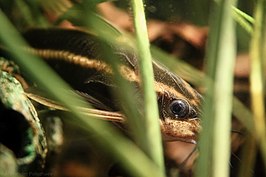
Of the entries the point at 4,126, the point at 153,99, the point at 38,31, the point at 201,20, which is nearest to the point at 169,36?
the point at 201,20

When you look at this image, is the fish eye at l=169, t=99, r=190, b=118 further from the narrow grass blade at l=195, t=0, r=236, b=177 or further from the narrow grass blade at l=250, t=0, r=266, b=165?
the narrow grass blade at l=195, t=0, r=236, b=177

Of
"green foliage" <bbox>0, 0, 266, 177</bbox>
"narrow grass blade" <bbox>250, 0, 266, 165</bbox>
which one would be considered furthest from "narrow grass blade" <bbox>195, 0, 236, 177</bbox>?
"narrow grass blade" <bbox>250, 0, 266, 165</bbox>

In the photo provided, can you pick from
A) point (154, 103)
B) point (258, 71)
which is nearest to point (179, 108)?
point (258, 71)

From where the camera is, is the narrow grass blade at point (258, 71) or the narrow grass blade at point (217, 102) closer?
the narrow grass blade at point (217, 102)

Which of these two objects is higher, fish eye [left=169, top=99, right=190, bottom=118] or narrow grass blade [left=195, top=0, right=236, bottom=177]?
narrow grass blade [left=195, top=0, right=236, bottom=177]

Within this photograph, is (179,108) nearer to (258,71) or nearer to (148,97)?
(258,71)

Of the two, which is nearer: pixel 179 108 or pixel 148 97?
pixel 148 97

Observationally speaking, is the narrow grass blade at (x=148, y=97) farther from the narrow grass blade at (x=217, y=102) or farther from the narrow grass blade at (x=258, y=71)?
the narrow grass blade at (x=258, y=71)

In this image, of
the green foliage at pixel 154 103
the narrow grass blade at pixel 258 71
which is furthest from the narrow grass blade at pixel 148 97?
the narrow grass blade at pixel 258 71
